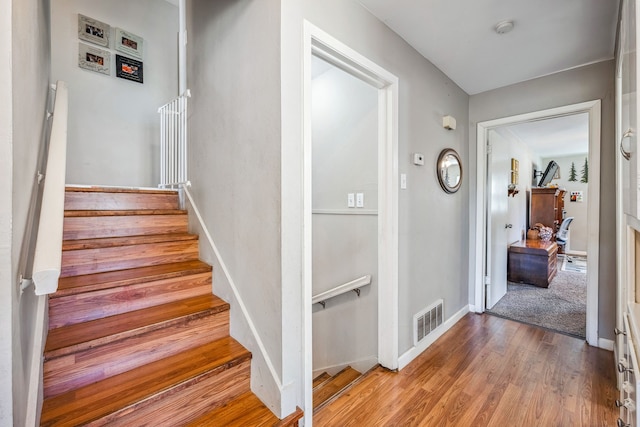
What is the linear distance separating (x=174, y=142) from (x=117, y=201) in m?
0.74

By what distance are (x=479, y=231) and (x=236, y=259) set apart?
8.51ft

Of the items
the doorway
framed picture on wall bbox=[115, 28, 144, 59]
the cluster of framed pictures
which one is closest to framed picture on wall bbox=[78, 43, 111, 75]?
the cluster of framed pictures

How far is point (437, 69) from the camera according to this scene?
2.55 meters

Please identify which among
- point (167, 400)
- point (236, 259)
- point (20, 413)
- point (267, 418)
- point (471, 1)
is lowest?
A: point (267, 418)

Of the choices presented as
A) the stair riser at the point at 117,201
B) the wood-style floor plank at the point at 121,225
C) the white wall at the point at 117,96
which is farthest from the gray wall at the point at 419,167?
the white wall at the point at 117,96

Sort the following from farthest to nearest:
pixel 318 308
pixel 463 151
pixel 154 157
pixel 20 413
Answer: pixel 154 157 → pixel 463 151 → pixel 318 308 → pixel 20 413

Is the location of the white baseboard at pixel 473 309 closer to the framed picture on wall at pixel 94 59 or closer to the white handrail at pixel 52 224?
the white handrail at pixel 52 224

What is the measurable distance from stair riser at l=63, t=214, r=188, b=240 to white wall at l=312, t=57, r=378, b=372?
1.21 meters

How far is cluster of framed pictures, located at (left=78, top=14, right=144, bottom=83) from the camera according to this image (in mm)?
2789

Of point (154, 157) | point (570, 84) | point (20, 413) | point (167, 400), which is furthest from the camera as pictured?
point (154, 157)

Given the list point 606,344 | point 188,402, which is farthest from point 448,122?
point 188,402

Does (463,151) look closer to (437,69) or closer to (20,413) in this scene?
(437,69)

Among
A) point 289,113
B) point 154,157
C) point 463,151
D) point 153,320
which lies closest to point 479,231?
point 463,151

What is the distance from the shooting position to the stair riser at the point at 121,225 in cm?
178
